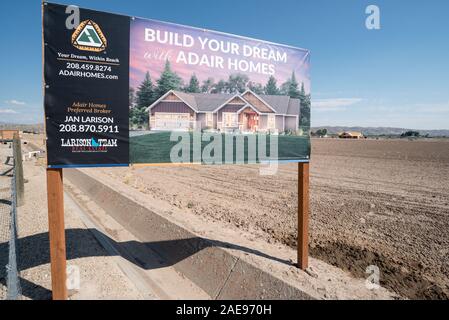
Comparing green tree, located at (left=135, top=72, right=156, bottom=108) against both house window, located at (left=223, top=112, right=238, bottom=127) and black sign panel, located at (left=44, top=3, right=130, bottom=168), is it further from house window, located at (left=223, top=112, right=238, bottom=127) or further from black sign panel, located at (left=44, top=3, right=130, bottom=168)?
house window, located at (left=223, top=112, right=238, bottom=127)

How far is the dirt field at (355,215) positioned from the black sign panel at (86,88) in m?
3.87

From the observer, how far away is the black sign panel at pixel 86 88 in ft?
12.0

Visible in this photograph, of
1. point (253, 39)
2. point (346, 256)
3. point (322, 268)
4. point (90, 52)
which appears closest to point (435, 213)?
point (346, 256)

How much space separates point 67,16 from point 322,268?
485 centimetres

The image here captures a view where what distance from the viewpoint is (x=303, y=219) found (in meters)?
5.04

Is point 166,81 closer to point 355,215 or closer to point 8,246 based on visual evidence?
point 8,246

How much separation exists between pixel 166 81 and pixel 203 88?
57cm

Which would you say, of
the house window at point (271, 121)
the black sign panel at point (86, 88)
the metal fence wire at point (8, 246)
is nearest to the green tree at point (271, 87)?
the house window at point (271, 121)

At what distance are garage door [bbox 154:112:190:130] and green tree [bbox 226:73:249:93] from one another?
0.81 metres

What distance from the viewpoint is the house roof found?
4637 mm

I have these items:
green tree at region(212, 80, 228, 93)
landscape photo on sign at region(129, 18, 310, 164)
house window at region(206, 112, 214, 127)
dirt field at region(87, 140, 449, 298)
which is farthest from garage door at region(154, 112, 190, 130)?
dirt field at region(87, 140, 449, 298)

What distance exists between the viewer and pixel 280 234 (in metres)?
6.91
